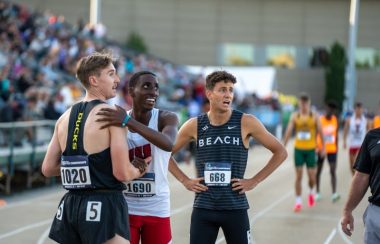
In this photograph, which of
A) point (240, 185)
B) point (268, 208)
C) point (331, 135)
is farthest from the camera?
point (331, 135)

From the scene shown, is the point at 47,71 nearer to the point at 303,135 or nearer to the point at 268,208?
the point at 303,135

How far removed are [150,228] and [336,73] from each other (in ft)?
158

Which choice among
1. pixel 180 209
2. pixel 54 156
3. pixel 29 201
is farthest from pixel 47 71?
pixel 54 156

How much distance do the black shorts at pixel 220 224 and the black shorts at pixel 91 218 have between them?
1.21 metres

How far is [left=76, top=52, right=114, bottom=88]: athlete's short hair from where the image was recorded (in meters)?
4.48

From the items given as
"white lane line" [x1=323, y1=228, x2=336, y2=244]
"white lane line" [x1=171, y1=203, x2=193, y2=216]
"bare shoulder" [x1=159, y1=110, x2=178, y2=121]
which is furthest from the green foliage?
"bare shoulder" [x1=159, y1=110, x2=178, y2=121]

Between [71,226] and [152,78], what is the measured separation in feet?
4.83

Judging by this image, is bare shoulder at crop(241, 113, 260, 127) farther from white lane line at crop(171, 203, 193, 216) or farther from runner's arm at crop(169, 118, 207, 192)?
white lane line at crop(171, 203, 193, 216)

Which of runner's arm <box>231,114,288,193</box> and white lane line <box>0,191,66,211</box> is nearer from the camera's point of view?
runner's arm <box>231,114,288,193</box>

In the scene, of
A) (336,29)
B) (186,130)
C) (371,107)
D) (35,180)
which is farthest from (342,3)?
(186,130)

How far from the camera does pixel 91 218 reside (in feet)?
14.3

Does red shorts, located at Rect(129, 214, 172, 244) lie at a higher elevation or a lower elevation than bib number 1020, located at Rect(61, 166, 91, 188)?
lower

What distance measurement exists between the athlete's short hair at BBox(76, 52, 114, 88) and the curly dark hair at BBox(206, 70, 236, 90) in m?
1.35

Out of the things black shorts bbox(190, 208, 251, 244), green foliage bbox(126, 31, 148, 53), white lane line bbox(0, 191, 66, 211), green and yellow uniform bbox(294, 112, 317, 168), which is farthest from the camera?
green foliage bbox(126, 31, 148, 53)
